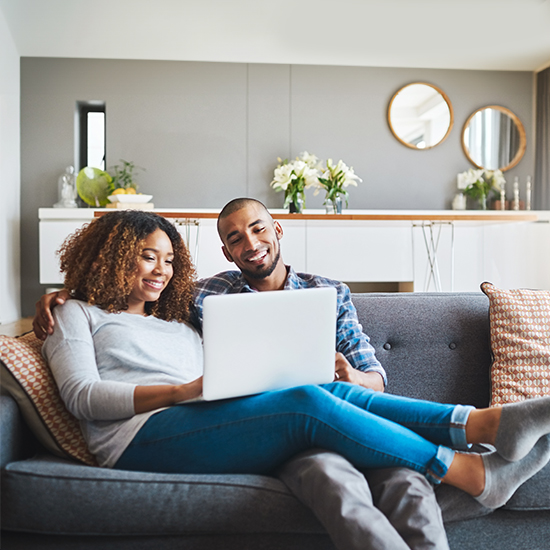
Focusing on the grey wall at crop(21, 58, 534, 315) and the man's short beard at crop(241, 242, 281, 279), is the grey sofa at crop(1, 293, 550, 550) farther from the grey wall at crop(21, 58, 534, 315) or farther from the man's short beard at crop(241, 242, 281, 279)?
the grey wall at crop(21, 58, 534, 315)

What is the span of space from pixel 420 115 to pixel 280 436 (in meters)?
4.94

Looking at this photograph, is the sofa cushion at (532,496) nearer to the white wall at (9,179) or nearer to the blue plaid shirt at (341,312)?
the blue plaid shirt at (341,312)

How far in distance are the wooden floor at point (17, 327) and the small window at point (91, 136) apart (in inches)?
60.4

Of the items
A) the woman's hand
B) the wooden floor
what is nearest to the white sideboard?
the wooden floor

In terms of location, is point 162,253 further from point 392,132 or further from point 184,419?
point 392,132

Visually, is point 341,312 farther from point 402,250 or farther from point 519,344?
point 402,250

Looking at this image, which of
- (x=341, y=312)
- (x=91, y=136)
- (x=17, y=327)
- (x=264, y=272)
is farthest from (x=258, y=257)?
(x=91, y=136)

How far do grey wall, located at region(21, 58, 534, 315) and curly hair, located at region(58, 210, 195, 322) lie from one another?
379 cm

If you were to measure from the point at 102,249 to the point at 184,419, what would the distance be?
561 millimetres

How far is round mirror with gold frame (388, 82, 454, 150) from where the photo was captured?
5.49 m

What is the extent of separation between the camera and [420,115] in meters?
5.52

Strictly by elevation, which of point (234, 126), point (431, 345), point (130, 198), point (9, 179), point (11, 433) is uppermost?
point (234, 126)

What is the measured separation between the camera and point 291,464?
1212 mm

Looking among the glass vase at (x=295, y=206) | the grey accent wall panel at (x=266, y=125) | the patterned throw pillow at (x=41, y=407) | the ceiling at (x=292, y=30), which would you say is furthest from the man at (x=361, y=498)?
the grey accent wall panel at (x=266, y=125)
